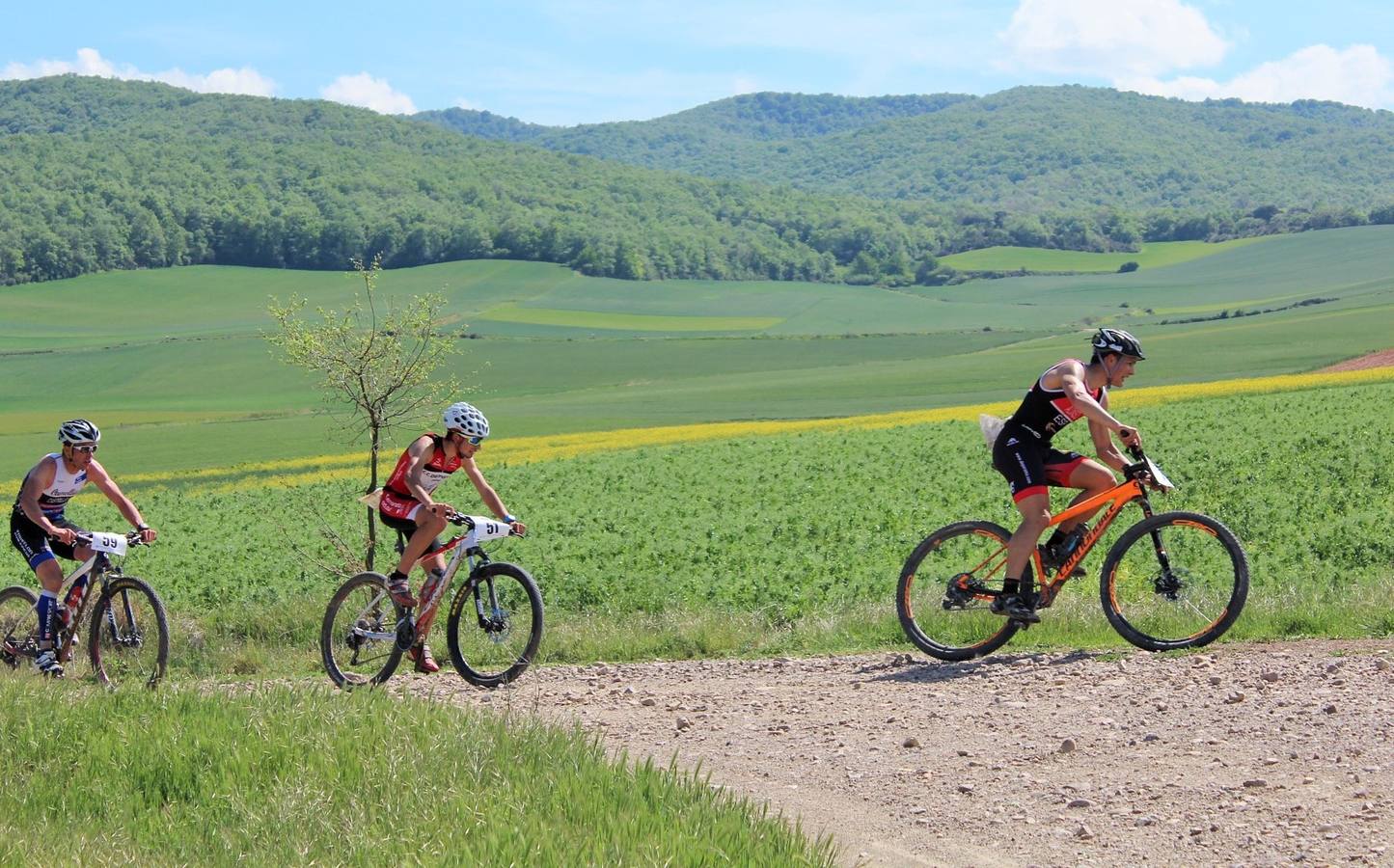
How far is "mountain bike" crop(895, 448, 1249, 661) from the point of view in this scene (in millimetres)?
9352

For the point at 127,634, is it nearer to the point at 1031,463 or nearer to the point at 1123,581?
the point at 1031,463

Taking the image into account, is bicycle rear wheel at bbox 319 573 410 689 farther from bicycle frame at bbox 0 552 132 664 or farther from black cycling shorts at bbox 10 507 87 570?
black cycling shorts at bbox 10 507 87 570

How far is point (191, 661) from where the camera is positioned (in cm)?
1248

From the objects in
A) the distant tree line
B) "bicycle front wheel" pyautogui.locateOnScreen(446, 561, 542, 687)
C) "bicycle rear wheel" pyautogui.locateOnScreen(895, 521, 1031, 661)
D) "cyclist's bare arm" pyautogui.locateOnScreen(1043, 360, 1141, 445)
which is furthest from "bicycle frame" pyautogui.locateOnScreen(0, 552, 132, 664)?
the distant tree line

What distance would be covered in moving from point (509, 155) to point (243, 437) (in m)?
138

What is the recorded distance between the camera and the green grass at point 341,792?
17.6 feet

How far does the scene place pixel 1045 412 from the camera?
9.35 m

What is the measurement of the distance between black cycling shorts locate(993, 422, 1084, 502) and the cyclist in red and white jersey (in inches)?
229

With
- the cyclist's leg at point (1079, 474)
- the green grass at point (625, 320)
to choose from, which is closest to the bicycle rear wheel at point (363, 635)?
the cyclist's leg at point (1079, 474)

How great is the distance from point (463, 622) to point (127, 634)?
242 centimetres

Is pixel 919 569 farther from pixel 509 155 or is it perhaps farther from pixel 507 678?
pixel 509 155

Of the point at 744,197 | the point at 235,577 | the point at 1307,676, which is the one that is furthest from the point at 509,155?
the point at 1307,676

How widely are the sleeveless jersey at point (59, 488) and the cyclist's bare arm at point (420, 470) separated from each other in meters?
2.53

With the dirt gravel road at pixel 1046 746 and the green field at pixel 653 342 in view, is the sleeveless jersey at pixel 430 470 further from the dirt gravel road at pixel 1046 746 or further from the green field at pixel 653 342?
the green field at pixel 653 342
